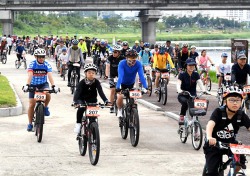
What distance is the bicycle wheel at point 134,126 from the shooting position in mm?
13242

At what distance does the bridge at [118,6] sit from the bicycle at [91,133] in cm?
6728

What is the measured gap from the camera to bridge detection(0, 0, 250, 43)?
78688mm

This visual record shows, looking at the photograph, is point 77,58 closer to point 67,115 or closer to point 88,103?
point 67,115

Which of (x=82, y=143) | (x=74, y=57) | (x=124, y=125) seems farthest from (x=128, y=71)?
(x=74, y=57)

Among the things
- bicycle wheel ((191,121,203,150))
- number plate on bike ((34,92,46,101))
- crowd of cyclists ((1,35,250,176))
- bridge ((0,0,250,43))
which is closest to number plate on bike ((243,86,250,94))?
crowd of cyclists ((1,35,250,176))

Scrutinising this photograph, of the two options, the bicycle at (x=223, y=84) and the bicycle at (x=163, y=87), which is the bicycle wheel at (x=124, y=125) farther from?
the bicycle at (x=163, y=87)

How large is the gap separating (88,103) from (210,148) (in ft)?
13.3

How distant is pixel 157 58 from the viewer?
23078 millimetres

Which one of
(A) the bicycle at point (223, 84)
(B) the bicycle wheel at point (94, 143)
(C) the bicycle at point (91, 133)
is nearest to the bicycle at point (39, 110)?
(C) the bicycle at point (91, 133)

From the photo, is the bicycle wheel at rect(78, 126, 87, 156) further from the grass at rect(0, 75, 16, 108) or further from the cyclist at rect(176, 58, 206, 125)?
the grass at rect(0, 75, 16, 108)

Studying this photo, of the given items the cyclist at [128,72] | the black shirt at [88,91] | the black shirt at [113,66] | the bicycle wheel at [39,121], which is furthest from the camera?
the black shirt at [113,66]

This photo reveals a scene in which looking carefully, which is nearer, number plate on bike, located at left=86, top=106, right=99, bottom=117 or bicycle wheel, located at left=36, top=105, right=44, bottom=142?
number plate on bike, located at left=86, top=106, right=99, bottom=117

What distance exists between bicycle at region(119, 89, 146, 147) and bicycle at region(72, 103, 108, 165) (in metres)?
1.37

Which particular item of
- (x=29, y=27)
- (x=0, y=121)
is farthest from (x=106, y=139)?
(x=29, y=27)
